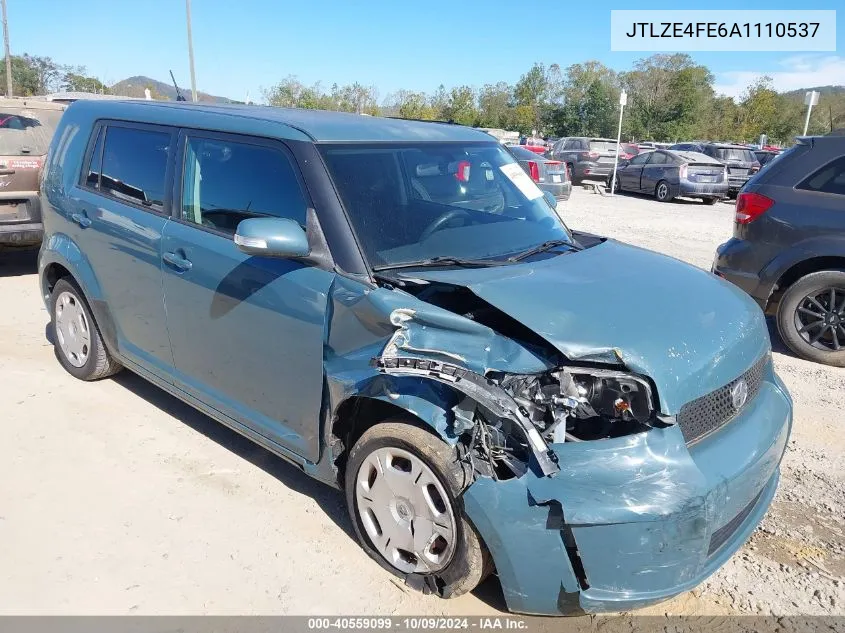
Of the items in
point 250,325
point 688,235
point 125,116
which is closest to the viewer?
point 250,325

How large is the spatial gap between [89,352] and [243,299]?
6.92 ft

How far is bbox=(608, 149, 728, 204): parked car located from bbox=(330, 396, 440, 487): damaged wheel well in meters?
17.1

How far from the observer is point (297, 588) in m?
2.89

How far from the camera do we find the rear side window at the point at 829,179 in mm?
5535

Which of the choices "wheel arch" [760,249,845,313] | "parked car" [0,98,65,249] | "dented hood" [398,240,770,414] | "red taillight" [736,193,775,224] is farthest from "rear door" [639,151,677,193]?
"dented hood" [398,240,770,414]

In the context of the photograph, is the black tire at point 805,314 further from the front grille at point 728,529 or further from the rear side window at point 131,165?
the rear side window at point 131,165

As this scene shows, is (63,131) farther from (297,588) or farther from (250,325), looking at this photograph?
(297,588)

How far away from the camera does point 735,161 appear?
819 inches

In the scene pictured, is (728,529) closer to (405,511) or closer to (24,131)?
(405,511)

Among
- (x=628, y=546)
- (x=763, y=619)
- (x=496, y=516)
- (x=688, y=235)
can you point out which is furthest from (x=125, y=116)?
(x=688, y=235)

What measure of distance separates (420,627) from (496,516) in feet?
2.24

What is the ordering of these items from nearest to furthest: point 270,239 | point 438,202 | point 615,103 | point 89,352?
1. point 270,239
2. point 438,202
3. point 89,352
4. point 615,103

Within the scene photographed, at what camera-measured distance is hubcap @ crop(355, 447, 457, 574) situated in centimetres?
263

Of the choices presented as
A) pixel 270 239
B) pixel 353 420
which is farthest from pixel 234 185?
pixel 353 420
